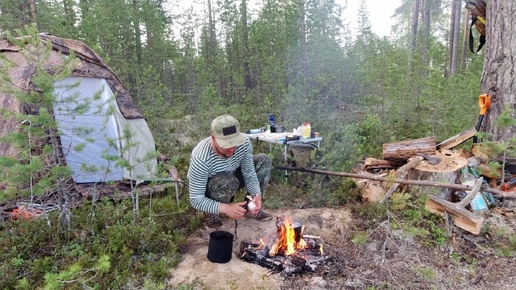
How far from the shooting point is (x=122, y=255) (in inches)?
108

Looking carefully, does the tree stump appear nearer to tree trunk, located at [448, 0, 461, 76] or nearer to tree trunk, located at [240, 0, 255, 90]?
tree trunk, located at [240, 0, 255, 90]

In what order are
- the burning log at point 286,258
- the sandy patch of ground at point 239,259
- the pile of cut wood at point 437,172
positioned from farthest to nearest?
the pile of cut wood at point 437,172
the burning log at point 286,258
the sandy patch of ground at point 239,259

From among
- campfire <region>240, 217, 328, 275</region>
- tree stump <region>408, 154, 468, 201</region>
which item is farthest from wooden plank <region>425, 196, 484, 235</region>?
campfire <region>240, 217, 328, 275</region>

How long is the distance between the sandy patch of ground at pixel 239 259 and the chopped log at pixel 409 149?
3.86 feet

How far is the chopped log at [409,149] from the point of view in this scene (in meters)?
4.12

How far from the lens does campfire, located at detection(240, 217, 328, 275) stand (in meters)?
2.63

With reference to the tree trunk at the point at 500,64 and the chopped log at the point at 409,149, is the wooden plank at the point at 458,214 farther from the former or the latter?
the tree trunk at the point at 500,64

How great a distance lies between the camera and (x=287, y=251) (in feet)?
9.29

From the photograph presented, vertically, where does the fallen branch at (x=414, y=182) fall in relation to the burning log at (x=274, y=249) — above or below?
above

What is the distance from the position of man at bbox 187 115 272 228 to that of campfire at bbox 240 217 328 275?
32 cm

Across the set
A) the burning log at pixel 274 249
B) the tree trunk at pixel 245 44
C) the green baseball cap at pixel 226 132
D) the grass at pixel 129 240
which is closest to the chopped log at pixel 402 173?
the grass at pixel 129 240

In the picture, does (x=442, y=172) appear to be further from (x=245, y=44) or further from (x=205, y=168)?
(x=245, y=44)

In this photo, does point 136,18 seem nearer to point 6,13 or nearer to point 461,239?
point 6,13

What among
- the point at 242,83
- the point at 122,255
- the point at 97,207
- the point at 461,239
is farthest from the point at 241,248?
the point at 242,83
